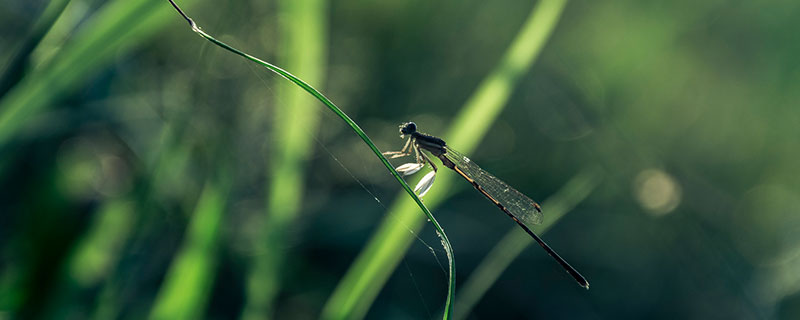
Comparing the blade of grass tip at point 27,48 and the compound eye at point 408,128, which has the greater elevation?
the compound eye at point 408,128

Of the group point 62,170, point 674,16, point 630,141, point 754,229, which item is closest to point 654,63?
point 674,16

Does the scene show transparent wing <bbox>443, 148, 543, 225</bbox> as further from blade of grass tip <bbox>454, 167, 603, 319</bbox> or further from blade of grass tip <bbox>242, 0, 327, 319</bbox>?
blade of grass tip <bbox>242, 0, 327, 319</bbox>

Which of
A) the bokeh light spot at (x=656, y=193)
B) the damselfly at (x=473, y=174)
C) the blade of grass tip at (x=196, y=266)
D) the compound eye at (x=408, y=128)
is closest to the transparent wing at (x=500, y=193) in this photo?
the damselfly at (x=473, y=174)

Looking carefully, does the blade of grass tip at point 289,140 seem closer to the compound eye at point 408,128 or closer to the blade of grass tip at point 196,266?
the blade of grass tip at point 196,266

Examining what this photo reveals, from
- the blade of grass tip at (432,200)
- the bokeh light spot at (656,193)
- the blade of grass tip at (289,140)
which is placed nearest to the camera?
the blade of grass tip at (432,200)

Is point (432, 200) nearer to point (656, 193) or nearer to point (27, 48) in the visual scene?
point (27, 48)

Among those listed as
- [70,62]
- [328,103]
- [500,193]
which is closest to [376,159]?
[500,193]

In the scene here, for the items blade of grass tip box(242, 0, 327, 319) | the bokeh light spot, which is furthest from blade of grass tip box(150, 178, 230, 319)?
the bokeh light spot
